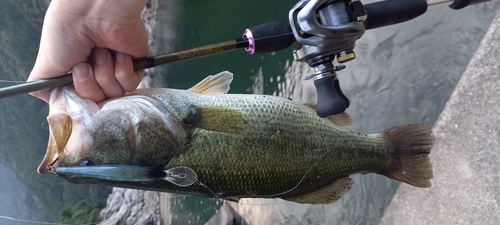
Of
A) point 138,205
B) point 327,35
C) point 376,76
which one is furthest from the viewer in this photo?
point 138,205

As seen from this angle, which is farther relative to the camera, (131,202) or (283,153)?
(131,202)

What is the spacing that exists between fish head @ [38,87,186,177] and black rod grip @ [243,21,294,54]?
0.46 m

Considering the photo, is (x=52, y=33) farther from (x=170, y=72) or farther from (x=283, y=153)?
(x=170, y=72)

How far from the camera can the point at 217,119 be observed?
1597 millimetres

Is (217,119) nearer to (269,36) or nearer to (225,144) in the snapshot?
(225,144)

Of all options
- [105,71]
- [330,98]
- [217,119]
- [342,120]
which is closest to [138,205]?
[342,120]

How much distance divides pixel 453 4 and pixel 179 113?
108 cm

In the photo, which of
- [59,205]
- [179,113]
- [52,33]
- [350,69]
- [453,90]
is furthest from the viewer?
[59,205]

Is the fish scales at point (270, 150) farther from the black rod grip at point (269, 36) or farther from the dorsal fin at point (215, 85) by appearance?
the black rod grip at point (269, 36)

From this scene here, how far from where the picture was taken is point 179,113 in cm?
156

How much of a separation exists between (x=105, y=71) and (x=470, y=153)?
225 centimetres

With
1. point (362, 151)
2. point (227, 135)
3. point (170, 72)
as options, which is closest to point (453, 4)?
point (362, 151)

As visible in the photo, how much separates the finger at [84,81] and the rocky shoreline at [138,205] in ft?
17.8

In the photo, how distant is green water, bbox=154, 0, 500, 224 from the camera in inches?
105
